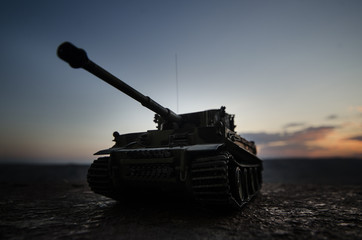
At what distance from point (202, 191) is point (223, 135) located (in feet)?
5.21

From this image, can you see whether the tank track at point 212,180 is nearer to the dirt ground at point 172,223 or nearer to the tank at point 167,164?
the tank at point 167,164

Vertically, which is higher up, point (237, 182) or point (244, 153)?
point (244, 153)

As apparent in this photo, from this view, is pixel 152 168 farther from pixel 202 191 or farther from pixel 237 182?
pixel 237 182

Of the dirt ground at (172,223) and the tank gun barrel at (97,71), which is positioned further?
the tank gun barrel at (97,71)

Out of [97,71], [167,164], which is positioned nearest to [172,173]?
[167,164]

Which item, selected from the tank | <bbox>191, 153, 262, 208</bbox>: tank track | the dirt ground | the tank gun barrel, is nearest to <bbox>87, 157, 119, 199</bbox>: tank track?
the tank

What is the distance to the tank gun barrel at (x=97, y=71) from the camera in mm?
3578

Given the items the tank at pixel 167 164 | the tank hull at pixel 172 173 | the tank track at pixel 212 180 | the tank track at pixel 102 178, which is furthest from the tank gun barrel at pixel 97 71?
the tank track at pixel 212 180

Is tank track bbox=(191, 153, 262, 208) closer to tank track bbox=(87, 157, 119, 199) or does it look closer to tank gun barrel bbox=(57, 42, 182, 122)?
tank gun barrel bbox=(57, 42, 182, 122)

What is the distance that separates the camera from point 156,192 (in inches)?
201

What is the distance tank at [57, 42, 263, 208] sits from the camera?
4.09 m

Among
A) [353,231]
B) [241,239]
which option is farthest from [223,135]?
[353,231]

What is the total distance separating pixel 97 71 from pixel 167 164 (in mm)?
2368

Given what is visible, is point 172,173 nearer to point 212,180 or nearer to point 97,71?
point 212,180
